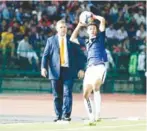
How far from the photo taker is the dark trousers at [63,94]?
1186 centimetres

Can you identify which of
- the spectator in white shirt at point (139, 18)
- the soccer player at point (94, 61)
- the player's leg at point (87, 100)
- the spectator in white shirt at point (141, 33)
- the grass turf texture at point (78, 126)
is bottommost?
the grass turf texture at point (78, 126)

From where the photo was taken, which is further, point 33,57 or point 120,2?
point 120,2

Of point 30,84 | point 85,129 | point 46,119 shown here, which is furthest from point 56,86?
point 30,84

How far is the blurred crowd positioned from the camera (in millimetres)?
23062

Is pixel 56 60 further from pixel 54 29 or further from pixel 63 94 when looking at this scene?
pixel 54 29

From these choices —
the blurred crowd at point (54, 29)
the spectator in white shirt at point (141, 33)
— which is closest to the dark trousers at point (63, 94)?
the blurred crowd at point (54, 29)

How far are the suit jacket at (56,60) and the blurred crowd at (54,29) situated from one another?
10.6 metres

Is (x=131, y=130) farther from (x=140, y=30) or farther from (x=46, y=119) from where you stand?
(x=140, y=30)

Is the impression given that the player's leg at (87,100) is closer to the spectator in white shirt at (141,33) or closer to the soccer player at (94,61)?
the soccer player at (94,61)

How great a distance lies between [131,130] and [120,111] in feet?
16.1

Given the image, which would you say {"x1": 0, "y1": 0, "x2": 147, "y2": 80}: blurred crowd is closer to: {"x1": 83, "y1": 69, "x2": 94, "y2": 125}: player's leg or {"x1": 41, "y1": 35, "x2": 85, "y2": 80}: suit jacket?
{"x1": 41, "y1": 35, "x2": 85, "y2": 80}: suit jacket

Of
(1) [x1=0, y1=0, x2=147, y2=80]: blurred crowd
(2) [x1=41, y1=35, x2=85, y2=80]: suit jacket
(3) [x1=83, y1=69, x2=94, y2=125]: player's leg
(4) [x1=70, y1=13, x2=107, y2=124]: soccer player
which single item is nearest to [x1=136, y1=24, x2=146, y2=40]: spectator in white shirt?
(1) [x1=0, y1=0, x2=147, y2=80]: blurred crowd

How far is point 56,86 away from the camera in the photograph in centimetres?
1203

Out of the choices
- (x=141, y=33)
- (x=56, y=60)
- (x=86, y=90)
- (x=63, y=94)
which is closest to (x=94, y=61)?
(x=86, y=90)
